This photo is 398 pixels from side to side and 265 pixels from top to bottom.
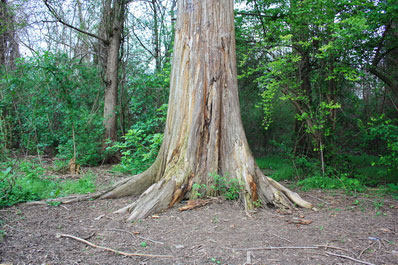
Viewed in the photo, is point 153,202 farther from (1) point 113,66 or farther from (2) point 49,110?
(1) point 113,66

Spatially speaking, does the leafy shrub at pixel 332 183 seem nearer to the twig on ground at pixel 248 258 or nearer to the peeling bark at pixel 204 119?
the peeling bark at pixel 204 119

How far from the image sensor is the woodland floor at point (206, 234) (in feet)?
8.98

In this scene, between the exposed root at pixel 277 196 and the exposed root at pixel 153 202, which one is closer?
the exposed root at pixel 153 202

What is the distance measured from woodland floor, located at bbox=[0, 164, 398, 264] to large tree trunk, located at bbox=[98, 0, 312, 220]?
45 centimetres

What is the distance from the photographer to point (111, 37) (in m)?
9.66

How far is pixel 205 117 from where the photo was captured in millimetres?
4672

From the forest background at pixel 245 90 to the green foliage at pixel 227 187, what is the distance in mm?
1938

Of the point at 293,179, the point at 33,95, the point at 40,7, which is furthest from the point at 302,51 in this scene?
the point at 40,7

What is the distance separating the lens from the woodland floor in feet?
8.98

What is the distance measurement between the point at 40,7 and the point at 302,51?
928cm

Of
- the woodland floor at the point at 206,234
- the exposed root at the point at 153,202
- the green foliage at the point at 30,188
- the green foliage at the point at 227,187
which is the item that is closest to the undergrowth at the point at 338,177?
→ the woodland floor at the point at 206,234

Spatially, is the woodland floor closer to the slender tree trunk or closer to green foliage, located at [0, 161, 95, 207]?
green foliage, located at [0, 161, 95, 207]

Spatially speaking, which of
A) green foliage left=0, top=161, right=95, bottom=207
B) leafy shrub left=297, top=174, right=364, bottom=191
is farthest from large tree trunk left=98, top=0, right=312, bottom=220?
leafy shrub left=297, top=174, right=364, bottom=191

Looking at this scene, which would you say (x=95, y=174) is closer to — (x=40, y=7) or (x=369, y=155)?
(x=40, y=7)
